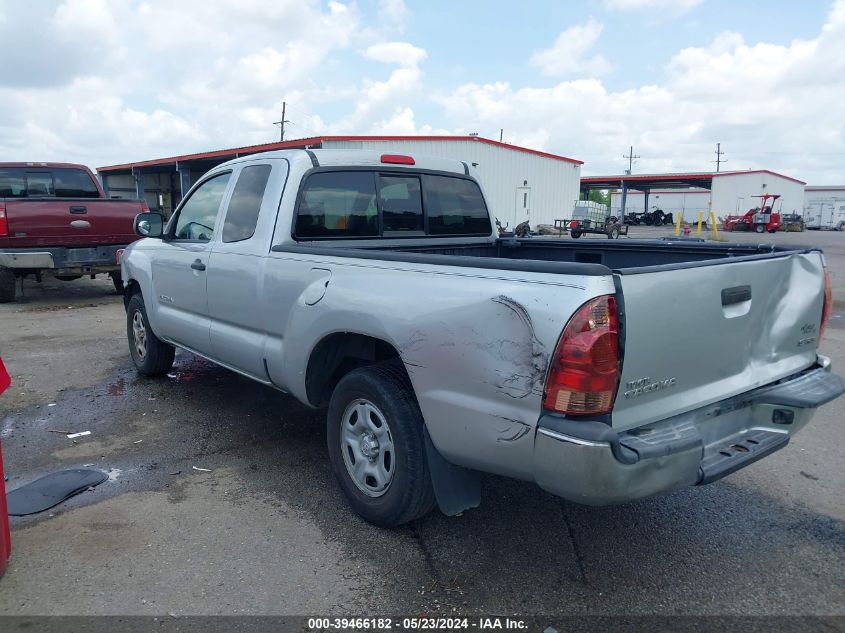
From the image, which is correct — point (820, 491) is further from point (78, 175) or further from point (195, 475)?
point (78, 175)

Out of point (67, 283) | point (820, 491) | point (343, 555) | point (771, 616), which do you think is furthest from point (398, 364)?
point (67, 283)

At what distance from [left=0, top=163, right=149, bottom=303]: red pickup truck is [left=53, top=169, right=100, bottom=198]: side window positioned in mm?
145

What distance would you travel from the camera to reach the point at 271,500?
379 cm

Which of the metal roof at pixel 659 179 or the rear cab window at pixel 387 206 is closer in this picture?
the rear cab window at pixel 387 206

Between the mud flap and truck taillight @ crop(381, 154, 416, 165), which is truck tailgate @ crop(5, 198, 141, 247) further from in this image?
the mud flap

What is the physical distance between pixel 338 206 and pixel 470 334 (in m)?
2.01

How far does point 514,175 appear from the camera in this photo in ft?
107

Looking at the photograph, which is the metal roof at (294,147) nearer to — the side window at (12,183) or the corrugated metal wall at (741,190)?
the side window at (12,183)

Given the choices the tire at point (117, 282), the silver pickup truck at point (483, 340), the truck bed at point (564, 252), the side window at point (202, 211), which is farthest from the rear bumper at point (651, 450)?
the tire at point (117, 282)

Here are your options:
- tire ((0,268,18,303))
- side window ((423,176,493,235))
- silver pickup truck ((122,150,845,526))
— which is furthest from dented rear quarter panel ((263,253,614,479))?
tire ((0,268,18,303))

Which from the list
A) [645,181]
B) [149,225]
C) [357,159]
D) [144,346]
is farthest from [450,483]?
[645,181]

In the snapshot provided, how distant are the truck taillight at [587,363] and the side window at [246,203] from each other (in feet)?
8.30

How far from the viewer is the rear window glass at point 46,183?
37.1ft

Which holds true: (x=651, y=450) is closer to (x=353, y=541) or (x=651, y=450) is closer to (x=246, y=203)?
(x=353, y=541)
